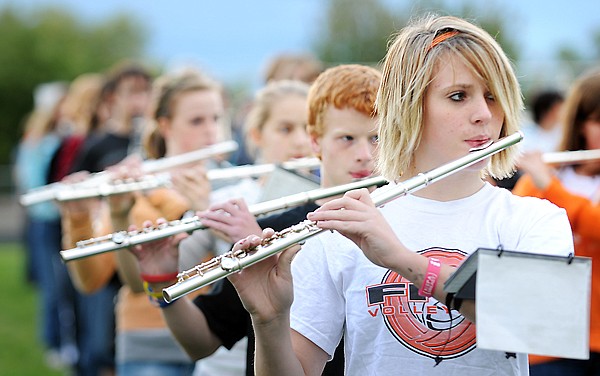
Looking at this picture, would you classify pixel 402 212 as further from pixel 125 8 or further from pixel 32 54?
pixel 125 8

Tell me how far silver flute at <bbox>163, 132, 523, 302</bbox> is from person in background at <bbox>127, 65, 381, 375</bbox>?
0.52 meters

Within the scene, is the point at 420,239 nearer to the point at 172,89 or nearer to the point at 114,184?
the point at 114,184

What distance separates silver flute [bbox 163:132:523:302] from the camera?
1998mm

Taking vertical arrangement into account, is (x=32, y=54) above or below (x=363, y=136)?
below

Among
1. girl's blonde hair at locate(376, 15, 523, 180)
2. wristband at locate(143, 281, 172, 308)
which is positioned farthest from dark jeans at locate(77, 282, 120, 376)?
girl's blonde hair at locate(376, 15, 523, 180)

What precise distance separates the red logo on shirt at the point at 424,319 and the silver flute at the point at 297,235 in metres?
0.15

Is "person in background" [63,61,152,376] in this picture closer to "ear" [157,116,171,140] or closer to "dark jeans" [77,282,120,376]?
"dark jeans" [77,282,120,376]

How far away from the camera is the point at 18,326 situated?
30.0 ft

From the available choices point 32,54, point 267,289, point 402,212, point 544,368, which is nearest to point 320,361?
point 267,289

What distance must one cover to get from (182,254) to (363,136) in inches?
39.6

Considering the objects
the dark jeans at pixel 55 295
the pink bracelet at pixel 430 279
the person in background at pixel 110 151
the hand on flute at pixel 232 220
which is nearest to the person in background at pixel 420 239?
the pink bracelet at pixel 430 279

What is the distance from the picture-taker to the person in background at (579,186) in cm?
348

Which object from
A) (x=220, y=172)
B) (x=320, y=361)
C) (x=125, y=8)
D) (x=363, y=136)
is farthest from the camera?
(x=125, y=8)

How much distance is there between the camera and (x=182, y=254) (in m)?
3.36
